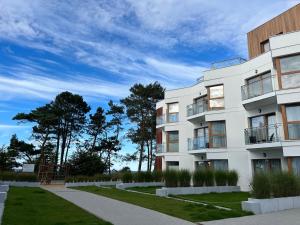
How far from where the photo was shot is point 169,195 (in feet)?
54.7

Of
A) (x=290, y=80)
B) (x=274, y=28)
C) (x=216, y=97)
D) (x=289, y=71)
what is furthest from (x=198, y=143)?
(x=274, y=28)

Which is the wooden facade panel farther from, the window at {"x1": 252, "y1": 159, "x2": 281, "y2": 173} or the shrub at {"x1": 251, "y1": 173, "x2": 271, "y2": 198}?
the shrub at {"x1": 251, "y1": 173, "x2": 271, "y2": 198}

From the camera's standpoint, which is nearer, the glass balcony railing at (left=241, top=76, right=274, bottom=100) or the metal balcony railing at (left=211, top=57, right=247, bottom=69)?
the glass balcony railing at (left=241, top=76, right=274, bottom=100)

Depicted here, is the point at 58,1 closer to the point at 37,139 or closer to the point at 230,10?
the point at 230,10

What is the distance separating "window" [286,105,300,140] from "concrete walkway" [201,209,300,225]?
754cm

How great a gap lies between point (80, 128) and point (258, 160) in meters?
34.5

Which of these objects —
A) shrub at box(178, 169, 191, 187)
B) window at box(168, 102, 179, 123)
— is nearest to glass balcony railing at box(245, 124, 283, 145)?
shrub at box(178, 169, 191, 187)

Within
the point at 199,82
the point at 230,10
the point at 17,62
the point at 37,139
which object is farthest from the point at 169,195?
the point at 37,139

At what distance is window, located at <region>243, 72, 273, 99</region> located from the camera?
723 inches

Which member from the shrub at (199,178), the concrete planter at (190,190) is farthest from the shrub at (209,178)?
the concrete planter at (190,190)

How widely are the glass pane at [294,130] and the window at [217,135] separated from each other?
606 centimetres

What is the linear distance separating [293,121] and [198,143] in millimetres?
9000

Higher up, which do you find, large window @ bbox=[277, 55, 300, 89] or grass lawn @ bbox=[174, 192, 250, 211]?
large window @ bbox=[277, 55, 300, 89]

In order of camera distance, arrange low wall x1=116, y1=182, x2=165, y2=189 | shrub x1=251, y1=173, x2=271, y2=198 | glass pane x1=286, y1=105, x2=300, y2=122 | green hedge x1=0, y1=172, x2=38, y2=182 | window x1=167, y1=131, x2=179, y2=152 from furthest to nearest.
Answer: window x1=167, y1=131, x2=179, y2=152 → green hedge x1=0, y1=172, x2=38, y2=182 → low wall x1=116, y1=182, x2=165, y2=189 → glass pane x1=286, y1=105, x2=300, y2=122 → shrub x1=251, y1=173, x2=271, y2=198
